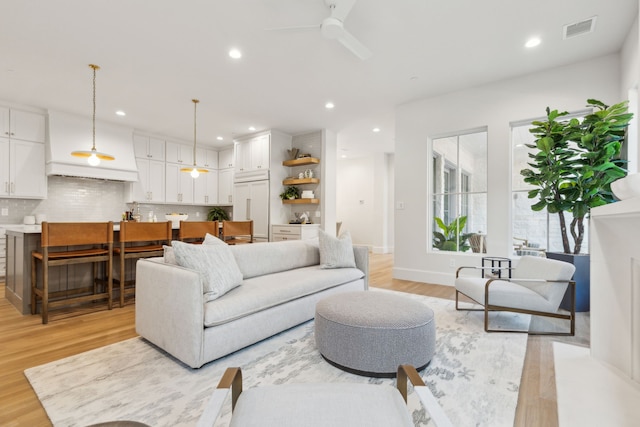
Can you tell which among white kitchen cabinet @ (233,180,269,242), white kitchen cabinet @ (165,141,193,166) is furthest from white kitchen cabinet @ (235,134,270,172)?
white kitchen cabinet @ (165,141,193,166)

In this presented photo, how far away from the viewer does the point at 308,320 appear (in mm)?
2836

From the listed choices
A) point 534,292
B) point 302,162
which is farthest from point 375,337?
point 302,162

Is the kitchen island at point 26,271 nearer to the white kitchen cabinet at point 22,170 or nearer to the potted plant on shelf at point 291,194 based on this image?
the white kitchen cabinet at point 22,170

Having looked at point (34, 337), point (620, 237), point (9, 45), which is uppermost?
point (9, 45)

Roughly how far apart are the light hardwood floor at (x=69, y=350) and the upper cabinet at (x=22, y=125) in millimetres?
2819

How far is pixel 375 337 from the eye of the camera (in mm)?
1841

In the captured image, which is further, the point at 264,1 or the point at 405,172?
the point at 405,172

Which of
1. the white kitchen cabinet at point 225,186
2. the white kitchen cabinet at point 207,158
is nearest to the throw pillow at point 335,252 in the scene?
the white kitchen cabinet at point 225,186

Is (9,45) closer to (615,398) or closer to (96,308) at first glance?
(96,308)

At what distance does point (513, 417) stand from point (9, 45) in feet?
17.9

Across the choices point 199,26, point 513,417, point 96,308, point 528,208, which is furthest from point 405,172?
point 96,308

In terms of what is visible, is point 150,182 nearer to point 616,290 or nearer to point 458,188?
point 458,188

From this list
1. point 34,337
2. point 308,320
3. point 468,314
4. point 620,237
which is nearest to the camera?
point 620,237

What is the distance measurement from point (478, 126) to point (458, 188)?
3.08 feet
